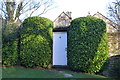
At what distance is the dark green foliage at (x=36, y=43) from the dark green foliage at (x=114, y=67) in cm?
335

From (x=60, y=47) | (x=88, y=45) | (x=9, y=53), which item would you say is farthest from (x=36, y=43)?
(x=88, y=45)

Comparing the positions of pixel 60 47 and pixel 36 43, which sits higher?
pixel 36 43

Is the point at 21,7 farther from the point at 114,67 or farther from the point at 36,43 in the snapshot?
the point at 114,67

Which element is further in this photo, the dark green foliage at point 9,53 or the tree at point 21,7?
the tree at point 21,7

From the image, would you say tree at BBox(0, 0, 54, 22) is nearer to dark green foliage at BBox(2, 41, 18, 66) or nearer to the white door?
dark green foliage at BBox(2, 41, 18, 66)

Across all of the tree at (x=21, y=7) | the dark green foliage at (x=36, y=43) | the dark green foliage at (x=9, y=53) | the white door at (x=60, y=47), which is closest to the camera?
the dark green foliage at (x=36, y=43)

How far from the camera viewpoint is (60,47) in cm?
977

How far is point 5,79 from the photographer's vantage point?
244 inches

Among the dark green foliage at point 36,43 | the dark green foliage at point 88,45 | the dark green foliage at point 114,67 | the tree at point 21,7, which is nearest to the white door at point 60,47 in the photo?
the dark green foliage at point 36,43

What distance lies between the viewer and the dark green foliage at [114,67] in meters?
7.83

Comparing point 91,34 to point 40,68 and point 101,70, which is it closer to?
point 101,70

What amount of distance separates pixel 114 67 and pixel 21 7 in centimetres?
1127

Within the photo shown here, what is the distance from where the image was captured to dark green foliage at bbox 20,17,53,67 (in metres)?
8.49

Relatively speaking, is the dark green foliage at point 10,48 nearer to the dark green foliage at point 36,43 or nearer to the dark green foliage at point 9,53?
the dark green foliage at point 9,53
